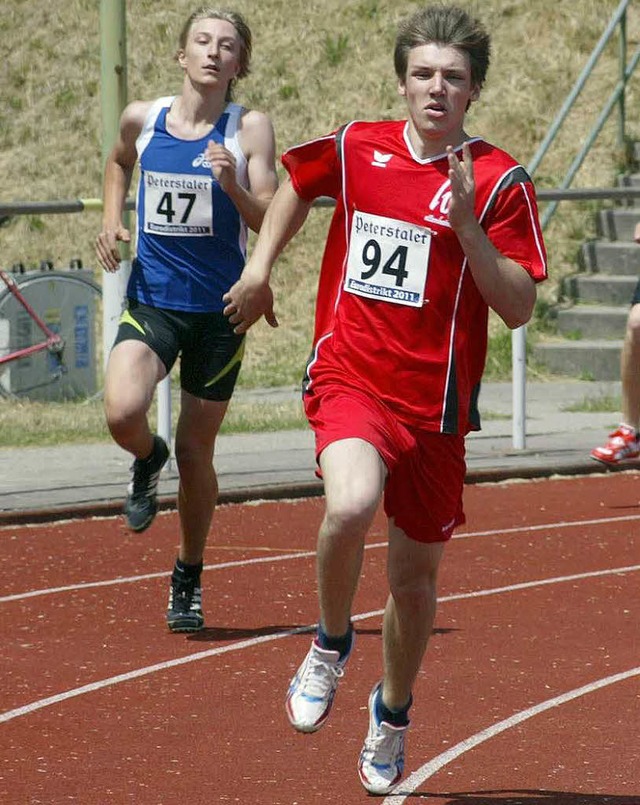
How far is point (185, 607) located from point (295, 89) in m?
16.4

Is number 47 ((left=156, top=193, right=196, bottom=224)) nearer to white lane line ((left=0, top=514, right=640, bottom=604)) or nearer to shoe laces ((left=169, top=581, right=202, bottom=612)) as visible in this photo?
shoe laces ((left=169, top=581, right=202, bottom=612))

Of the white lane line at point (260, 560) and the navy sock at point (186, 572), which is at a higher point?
the navy sock at point (186, 572)

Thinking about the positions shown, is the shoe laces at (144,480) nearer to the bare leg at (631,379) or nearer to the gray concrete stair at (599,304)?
the bare leg at (631,379)

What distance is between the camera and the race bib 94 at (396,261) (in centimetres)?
519

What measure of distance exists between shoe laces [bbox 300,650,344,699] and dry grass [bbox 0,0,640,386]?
13.7 metres

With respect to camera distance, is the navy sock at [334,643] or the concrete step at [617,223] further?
the concrete step at [617,223]

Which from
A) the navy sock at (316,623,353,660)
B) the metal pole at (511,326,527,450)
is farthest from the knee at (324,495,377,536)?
the metal pole at (511,326,527,450)

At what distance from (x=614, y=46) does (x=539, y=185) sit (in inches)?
109

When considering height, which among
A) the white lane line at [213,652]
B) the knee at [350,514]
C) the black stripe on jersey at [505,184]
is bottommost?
the white lane line at [213,652]

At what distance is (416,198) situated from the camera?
17.1 feet

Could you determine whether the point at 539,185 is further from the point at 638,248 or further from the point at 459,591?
the point at 459,591

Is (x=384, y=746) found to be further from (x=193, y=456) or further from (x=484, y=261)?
(x=193, y=456)

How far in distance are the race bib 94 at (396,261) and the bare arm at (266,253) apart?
291 mm

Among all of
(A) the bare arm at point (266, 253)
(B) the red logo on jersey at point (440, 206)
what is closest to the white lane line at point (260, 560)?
(A) the bare arm at point (266, 253)
